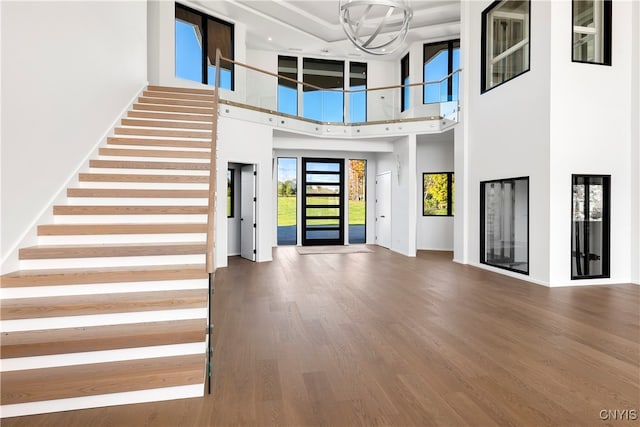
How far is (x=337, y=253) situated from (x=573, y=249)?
550cm

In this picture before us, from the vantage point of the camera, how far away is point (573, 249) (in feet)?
20.8

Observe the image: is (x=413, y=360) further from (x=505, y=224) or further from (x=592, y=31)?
(x=592, y=31)

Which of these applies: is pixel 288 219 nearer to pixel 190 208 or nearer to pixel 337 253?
pixel 337 253

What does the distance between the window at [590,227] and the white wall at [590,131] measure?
106 millimetres

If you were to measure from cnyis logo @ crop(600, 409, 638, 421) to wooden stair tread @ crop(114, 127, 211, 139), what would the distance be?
5.78m

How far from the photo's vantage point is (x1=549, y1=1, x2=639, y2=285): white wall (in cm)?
615

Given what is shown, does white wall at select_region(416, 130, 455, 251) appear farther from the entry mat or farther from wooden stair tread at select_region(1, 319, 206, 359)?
wooden stair tread at select_region(1, 319, 206, 359)

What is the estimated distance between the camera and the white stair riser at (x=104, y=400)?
2.42 metres

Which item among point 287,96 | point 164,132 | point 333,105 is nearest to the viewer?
point 164,132

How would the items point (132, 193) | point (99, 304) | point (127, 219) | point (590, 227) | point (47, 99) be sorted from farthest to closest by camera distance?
point (590, 227)
point (132, 193)
point (127, 219)
point (47, 99)
point (99, 304)

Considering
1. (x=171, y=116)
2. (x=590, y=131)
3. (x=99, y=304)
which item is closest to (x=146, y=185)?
(x=99, y=304)

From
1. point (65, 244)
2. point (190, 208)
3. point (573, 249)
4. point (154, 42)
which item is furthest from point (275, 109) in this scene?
point (573, 249)

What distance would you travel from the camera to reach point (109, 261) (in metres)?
3.54

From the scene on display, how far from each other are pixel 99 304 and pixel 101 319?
0.39 feet
